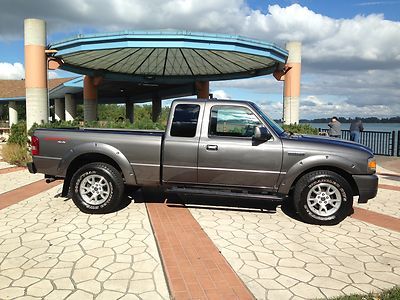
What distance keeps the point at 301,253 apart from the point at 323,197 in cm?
144

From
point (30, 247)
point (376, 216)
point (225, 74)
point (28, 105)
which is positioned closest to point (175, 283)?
point (30, 247)

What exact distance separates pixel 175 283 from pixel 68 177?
11.5ft

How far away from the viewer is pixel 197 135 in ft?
19.2

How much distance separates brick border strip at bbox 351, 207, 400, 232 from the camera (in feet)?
19.1

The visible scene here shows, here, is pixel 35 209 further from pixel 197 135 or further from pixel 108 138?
pixel 197 135

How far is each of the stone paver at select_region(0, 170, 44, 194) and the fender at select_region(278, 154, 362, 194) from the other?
21.2ft

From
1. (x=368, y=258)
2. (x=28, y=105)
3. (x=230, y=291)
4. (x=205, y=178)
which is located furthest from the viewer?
(x=28, y=105)

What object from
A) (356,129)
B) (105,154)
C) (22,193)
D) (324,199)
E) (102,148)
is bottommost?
(22,193)

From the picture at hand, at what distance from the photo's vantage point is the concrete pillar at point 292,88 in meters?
17.6

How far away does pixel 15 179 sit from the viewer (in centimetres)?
938

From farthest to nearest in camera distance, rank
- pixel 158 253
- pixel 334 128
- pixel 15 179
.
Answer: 1. pixel 334 128
2. pixel 15 179
3. pixel 158 253

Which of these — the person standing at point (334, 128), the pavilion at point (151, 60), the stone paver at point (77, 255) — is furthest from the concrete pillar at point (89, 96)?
the stone paver at point (77, 255)

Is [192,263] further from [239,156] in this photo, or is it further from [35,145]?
[35,145]

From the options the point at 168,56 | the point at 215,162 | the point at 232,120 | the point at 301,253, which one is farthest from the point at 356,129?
the point at 301,253
